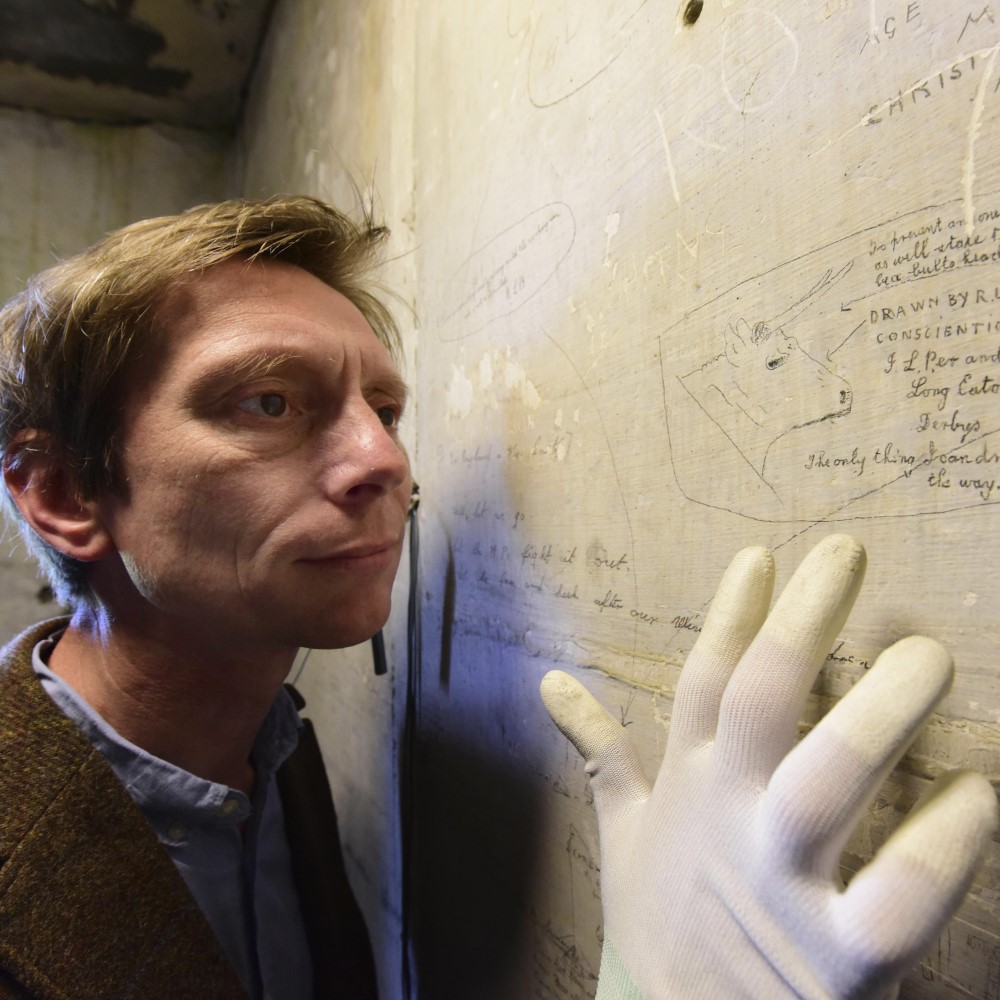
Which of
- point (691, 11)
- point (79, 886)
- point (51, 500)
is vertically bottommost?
point (79, 886)

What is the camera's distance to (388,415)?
80 cm

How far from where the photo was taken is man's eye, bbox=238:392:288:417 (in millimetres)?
644

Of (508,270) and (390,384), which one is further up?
(508,270)

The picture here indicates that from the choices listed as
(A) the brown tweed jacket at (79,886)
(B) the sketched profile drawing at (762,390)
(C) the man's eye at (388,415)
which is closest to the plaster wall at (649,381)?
(B) the sketched profile drawing at (762,390)

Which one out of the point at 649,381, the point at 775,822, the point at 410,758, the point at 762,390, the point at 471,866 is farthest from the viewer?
the point at 410,758

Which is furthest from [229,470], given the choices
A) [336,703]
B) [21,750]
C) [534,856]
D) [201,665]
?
[336,703]

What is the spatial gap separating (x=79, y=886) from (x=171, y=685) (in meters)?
0.20

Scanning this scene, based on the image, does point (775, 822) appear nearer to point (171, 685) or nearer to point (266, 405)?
point (266, 405)

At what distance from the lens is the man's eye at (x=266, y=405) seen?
644 mm

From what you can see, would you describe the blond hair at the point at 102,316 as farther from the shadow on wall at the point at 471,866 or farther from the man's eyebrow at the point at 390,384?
the shadow on wall at the point at 471,866

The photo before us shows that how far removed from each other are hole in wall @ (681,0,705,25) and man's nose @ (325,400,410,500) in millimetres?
439

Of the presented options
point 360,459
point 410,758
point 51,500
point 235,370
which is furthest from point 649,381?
point 410,758

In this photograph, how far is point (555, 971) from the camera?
0.71m

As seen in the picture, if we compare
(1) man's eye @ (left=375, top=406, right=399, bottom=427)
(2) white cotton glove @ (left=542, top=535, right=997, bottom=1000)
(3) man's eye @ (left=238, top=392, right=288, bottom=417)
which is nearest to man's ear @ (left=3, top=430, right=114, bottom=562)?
(3) man's eye @ (left=238, top=392, right=288, bottom=417)
